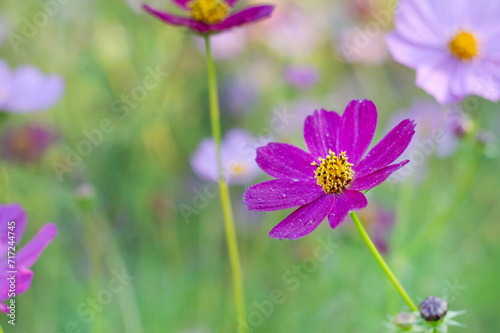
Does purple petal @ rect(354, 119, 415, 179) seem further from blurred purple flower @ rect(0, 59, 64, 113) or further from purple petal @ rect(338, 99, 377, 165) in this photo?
blurred purple flower @ rect(0, 59, 64, 113)

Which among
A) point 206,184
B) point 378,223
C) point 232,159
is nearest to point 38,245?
point 378,223

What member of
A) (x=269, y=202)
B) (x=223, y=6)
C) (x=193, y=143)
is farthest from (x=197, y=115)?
(x=269, y=202)

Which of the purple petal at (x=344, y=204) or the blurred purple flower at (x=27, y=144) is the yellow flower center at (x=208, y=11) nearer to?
the purple petal at (x=344, y=204)

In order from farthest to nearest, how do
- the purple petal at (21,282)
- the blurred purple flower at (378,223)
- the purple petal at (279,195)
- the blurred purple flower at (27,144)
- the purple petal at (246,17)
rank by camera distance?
the blurred purple flower at (27,144) → the blurred purple flower at (378,223) → the purple petal at (246,17) → the purple petal at (279,195) → the purple petal at (21,282)

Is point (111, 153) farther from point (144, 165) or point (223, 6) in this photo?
point (223, 6)

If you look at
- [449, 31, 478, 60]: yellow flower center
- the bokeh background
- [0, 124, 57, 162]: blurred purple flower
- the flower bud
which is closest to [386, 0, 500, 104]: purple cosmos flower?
[449, 31, 478, 60]: yellow flower center

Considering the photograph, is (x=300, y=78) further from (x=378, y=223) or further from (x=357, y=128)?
(x=357, y=128)

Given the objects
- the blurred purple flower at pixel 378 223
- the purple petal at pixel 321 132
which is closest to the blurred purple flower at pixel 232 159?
the blurred purple flower at pixel 378 223
